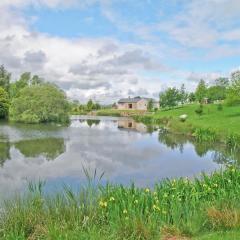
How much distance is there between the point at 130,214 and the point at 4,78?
271ft

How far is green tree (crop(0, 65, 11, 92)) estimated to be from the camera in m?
84.0

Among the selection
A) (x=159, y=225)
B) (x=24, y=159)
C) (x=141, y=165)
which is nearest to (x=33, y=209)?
(x=159, y=225)

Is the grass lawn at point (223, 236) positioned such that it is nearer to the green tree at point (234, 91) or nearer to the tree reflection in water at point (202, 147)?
the tree reflection in water at point (202, 147)

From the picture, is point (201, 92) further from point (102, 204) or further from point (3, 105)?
point (102, 204)

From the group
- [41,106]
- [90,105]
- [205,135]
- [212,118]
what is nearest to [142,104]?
[90,105]

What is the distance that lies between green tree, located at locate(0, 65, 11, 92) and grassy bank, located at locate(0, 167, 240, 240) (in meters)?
78.5

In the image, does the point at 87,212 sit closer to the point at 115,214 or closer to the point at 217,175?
the point at 115,214

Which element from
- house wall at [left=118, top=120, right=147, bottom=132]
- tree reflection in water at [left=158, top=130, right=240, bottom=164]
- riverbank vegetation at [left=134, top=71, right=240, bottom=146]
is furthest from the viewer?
house wall at [left=118, top=120, right=147, bottom=132]

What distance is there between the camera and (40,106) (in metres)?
59.7

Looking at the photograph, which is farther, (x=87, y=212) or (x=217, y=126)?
(x=217, y=126)

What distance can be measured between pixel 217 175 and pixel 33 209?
5.11m

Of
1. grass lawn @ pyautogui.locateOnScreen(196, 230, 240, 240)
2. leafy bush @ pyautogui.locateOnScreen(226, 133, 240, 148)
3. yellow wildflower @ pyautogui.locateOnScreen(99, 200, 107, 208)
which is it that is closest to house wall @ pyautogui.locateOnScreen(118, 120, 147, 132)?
leafy bush @ pyautogui.locateOnScreen(226, 133, 240, 148)

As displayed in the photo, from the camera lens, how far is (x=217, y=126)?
3719 cm

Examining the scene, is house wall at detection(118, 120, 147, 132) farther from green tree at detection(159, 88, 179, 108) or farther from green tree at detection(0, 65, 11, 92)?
green tree at detection(0, 65, 11, 92)
